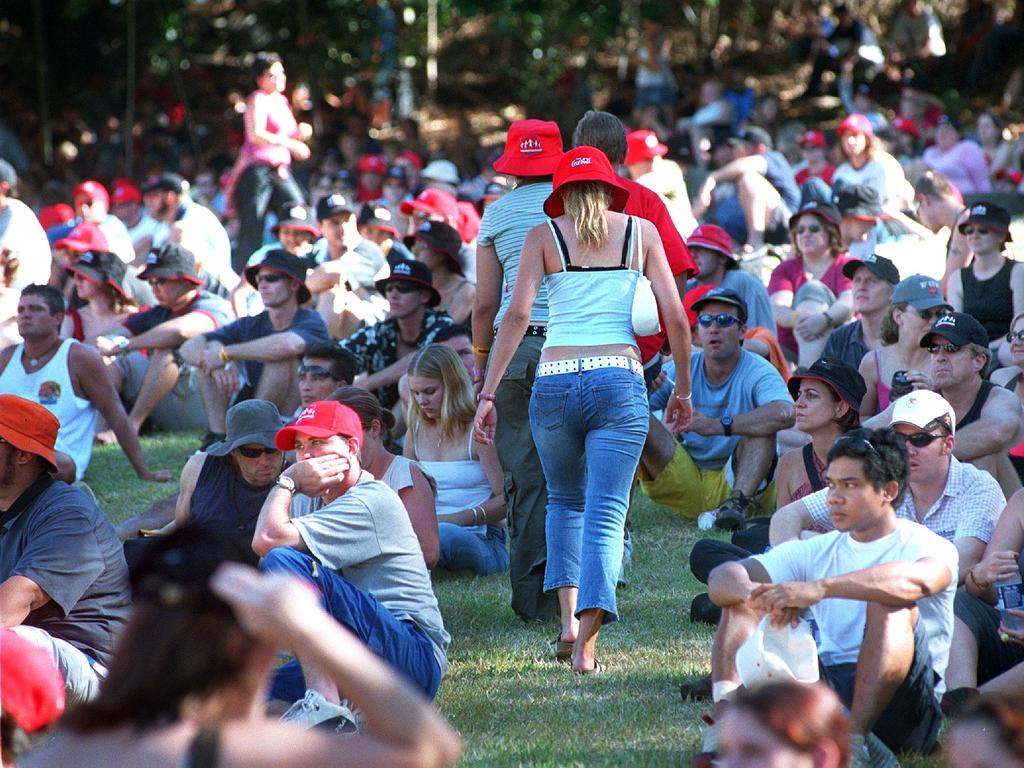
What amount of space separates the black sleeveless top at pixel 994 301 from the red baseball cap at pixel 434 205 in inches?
171

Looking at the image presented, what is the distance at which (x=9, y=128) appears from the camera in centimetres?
2212

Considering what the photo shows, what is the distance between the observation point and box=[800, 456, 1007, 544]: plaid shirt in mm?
5312

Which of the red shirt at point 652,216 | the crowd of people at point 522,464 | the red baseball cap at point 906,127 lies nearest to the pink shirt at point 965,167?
the red baseball cap at point 906,127

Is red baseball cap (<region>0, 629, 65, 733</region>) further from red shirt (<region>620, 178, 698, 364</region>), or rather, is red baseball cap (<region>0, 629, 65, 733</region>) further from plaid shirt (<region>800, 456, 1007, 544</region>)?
red shirt (<region>620, 178, 698, 364</region>)

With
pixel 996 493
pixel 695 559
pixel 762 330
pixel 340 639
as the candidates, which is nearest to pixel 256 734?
pixel 340 639

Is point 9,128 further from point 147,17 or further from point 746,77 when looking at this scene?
point 746,77

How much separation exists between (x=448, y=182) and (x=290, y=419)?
7328 mm

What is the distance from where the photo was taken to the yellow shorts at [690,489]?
7910 mm

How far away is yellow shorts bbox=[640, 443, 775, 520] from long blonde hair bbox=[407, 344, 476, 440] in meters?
1.06

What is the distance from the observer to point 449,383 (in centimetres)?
751

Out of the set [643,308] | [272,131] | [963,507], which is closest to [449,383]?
[643,308]

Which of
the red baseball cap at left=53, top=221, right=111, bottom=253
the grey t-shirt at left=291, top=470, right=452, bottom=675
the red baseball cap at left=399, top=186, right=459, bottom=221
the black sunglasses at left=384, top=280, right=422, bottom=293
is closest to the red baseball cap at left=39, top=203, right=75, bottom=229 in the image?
the red baseball cap at left=53, top=221, right=111, bottom=253

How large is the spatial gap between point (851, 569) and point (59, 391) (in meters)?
6.21

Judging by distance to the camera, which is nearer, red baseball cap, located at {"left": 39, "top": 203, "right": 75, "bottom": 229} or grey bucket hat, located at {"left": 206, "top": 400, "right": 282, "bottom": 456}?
grey bucket hat, located at {"left": 206, "top": 400, "right": 282, "bottom": 456}
